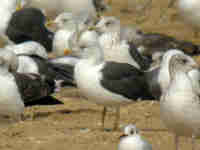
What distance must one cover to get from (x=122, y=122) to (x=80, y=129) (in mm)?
900

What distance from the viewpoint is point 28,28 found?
16.5m

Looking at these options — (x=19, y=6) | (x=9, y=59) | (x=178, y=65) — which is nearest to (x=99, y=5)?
(x=19, y=6)

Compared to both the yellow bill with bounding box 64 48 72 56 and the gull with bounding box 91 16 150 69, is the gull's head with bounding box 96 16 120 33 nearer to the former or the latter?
the gull with bounding box 91 16 150 69

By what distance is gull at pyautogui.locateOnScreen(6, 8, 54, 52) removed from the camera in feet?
53.5

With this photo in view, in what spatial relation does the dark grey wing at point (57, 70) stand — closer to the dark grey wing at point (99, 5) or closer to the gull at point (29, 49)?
the gull at point (29, 49)

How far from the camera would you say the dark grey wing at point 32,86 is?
10323 millimetres

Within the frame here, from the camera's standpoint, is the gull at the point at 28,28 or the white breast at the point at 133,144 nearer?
the white breast at the point at 133,144

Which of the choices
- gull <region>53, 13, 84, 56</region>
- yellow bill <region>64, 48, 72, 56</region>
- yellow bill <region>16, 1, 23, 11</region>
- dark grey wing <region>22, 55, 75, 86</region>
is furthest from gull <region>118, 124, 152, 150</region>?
yellow bill <region>16, 1, 23, 11</region>

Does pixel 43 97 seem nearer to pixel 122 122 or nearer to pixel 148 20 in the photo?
pixel 122 122

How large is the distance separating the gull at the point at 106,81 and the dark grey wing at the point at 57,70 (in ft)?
8.49

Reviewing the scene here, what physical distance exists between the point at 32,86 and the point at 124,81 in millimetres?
1358

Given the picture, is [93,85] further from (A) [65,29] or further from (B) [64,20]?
(B) [64,20]

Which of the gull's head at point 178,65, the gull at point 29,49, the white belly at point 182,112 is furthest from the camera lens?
the gull at point 29,49

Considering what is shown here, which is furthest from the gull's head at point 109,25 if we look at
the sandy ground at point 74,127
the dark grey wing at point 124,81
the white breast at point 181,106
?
the white breast at point 181,106
